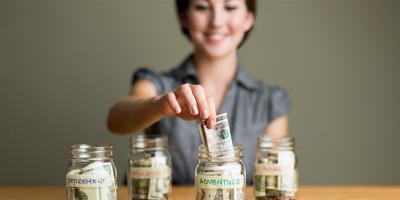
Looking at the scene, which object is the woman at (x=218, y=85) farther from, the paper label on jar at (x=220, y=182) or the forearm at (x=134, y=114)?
the paper label on jar at (x=220, y=182)

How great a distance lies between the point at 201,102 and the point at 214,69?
110cm

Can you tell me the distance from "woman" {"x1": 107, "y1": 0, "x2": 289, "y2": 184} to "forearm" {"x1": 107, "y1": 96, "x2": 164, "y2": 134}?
339 mm

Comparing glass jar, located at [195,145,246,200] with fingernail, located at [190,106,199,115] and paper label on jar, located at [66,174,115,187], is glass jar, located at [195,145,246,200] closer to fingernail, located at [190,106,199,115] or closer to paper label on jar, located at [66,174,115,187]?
fingernail, located at [190,106,199,115]

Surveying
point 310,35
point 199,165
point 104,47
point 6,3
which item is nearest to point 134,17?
point 104,47

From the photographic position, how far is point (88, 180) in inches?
40.0

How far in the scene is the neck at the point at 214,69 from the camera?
2148 millimetres

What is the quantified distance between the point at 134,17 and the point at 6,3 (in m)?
0.59

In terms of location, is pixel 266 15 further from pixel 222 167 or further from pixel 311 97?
pixel 222 167

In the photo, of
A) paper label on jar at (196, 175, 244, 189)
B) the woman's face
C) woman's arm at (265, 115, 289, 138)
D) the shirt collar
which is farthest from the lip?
paper label on jar at (196, 175, 244, 189)

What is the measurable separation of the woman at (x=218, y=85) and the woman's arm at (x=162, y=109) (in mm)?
366

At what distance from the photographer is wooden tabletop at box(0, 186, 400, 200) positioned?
4.29 feet

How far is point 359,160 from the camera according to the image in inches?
105

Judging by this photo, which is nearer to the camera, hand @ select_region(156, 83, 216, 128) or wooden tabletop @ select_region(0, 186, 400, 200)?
hand @ select_region(156, 83, 216, 128)

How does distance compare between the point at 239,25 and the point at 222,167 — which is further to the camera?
the point at 239,25
